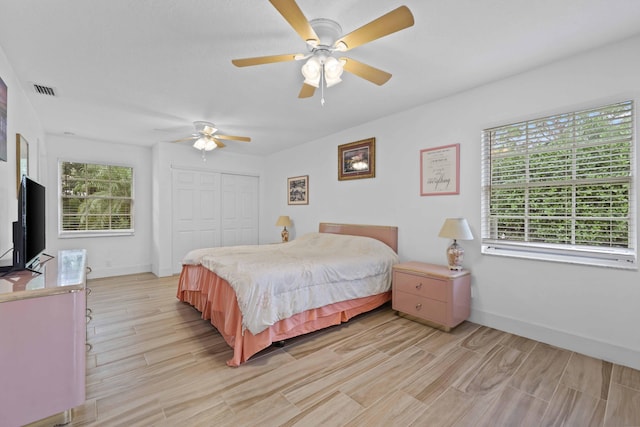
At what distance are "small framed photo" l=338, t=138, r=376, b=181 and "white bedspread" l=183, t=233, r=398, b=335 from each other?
3.27ft

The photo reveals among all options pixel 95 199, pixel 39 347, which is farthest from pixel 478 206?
pixel 95 199

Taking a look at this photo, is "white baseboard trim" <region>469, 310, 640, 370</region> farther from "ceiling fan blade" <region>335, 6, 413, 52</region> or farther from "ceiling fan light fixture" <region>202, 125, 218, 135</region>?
"ceiling fan light fixture" <region>202, 125, 218, 135</region>

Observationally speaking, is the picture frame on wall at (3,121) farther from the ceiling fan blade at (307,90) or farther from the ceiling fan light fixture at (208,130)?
the ceiling fan blade at (307,90)

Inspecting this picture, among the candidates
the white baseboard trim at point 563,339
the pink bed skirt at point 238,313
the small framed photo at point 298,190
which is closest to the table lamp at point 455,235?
the white baseboard trim at point 563,339

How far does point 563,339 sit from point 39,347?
377 cm

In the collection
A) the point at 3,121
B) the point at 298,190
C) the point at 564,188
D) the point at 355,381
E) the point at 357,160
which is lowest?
the point at 355,381

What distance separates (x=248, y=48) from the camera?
7.28 feet

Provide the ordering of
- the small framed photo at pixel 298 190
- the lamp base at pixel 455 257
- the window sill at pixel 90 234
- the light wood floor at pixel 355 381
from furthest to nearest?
the small framed photo at pixel 298 190 < the window sill at pixel 90 234 < the lamp base at pixel 455 257 < the light wood floor at pixel 355 381

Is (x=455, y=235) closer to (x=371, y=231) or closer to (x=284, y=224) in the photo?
(x=371, y=231)

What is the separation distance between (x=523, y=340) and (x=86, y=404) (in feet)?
11.5

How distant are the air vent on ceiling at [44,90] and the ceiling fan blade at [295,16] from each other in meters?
2.89

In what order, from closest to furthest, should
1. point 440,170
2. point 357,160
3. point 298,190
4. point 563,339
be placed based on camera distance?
point 563,339 → point 440,170 → point 357,160 → point 298,190

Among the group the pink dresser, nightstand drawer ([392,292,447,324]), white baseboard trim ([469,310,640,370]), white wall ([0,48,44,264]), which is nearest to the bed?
nightstand drawer ([392,292,447,324])

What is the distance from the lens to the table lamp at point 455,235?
2.86 m
